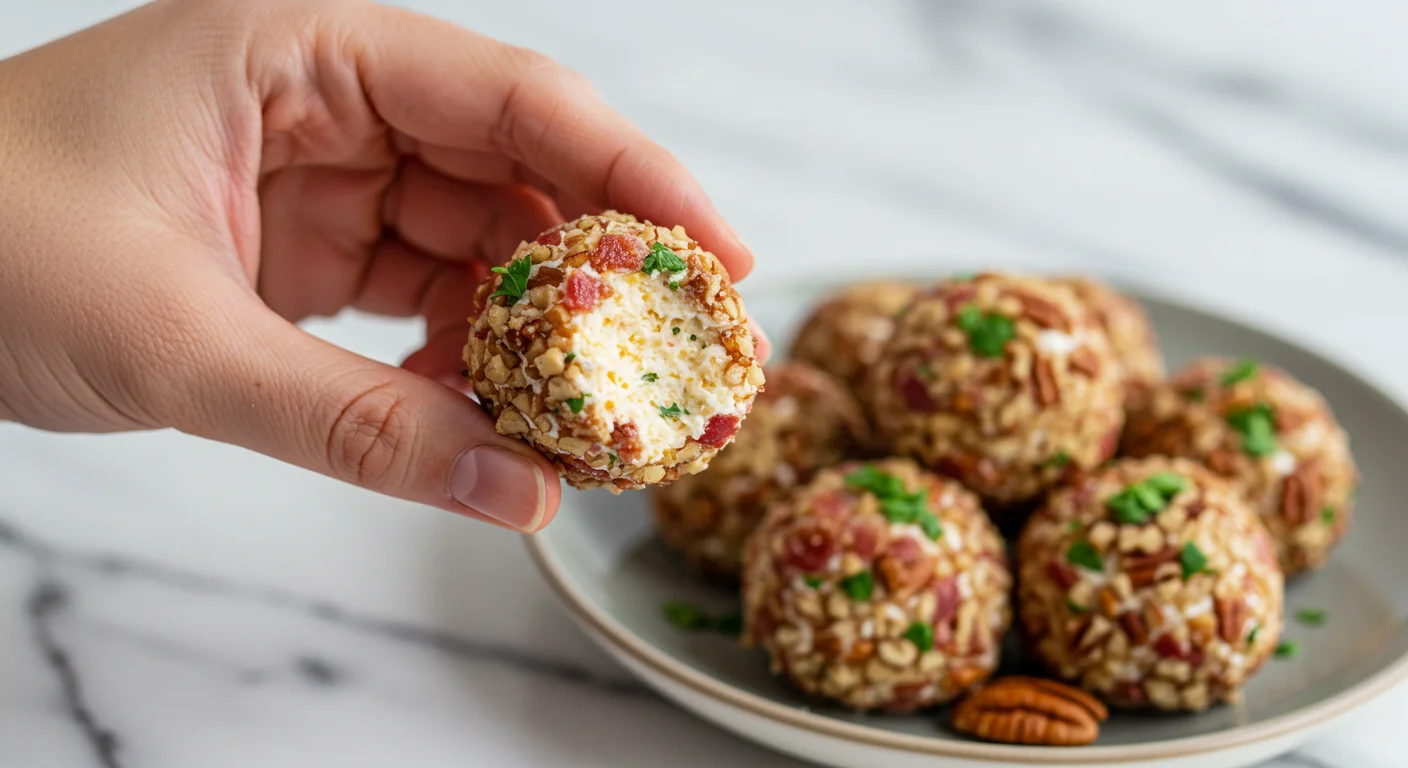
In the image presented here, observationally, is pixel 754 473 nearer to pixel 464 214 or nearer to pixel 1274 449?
pixel 464 214

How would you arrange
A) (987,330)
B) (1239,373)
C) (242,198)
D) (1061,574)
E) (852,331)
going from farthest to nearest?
(852,331), (1239,373), (987,330), (1061,574), (242,198)

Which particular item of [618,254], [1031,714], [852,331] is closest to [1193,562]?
[1031,714]

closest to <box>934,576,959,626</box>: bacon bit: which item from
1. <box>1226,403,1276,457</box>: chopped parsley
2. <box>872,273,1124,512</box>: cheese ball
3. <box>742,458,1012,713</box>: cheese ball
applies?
<box>742,458,1012,713</box>: cheese ball

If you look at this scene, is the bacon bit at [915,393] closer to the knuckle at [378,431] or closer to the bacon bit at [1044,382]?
the bacon bit at [1044,382]

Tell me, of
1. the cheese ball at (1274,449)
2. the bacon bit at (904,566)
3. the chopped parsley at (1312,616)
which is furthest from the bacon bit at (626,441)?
the chopped parsley at (1312,616)

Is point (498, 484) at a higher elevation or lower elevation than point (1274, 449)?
higher


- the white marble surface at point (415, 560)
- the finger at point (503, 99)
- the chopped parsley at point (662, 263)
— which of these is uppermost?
the finger at point (503, 99)

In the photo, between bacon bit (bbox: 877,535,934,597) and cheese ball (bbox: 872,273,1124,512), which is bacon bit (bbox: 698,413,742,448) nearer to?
bacon bit (bbox: 877,535,934,597)
